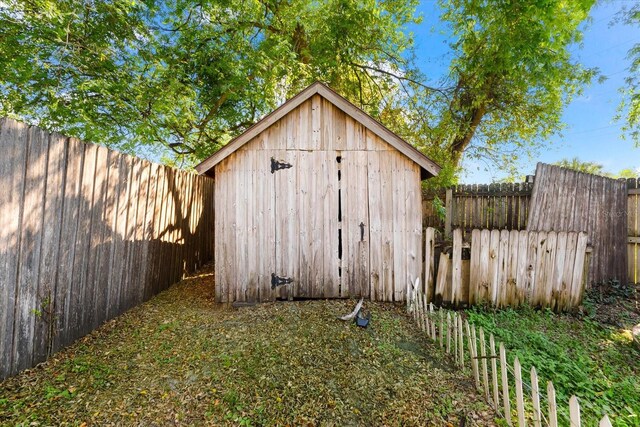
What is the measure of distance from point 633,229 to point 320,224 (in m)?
7.44

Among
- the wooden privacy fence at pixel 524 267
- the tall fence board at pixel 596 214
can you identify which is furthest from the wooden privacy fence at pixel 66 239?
the tall fence board at pixel 596 214

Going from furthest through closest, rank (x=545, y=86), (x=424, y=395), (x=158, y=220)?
(x=545, y=86)
(x=158, y=220)
(x=424, y=395)

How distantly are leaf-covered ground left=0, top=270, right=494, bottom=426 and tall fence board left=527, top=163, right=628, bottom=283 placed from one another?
17.5 feet

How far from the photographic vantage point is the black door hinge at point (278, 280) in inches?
221

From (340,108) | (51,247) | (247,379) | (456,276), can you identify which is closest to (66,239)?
(51,247)

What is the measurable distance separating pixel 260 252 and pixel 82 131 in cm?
588

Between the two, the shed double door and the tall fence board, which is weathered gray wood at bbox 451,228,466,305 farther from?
the tall fence board

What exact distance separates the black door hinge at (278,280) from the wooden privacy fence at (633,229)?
7966 mm

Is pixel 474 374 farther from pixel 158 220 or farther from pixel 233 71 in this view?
pixel 233 71

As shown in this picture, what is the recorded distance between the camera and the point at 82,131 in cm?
691

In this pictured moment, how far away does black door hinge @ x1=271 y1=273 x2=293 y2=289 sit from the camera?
5.61 metres

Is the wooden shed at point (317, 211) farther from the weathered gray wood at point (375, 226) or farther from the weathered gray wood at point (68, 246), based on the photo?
the weathered gray wood at point (68, 246)

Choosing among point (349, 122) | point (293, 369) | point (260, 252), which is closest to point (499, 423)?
point (293, 369)

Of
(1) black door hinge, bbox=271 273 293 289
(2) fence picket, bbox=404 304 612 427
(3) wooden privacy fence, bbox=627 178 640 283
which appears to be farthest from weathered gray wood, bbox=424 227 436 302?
(3) wooden privacy fence, bbox=627 178 640 283
